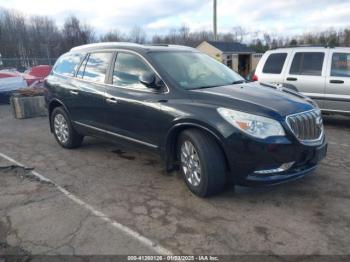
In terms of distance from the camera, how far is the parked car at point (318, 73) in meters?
7.24

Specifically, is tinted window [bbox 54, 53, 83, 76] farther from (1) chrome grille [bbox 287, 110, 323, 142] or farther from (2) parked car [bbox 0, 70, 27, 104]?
(2) parked car [bbox 0, 70, 27, 104]

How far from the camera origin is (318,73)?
7.53 m

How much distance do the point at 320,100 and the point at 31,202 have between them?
20.3 ft

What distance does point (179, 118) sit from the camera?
404 centimetres

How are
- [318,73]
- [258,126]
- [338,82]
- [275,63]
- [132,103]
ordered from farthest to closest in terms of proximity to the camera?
[275,63] → [318,73] → [338,82] → [132,103] → [258,126]

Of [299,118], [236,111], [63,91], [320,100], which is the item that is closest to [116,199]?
[236,111]

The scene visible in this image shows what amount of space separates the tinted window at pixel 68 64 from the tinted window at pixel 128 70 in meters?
1.24

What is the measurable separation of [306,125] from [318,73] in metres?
4.24

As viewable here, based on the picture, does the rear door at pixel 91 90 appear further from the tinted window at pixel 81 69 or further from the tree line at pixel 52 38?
the tree line at pixel 52 38

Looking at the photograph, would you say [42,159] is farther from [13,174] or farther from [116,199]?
[116,199]

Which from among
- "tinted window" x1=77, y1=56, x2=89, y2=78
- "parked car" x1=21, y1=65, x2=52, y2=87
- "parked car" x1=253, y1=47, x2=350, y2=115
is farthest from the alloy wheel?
"parked car" x1=21, y1=65, x2=52, y2=87

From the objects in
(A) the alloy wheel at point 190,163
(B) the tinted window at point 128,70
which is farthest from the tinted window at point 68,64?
(A) the alloy wheel at point 190,163

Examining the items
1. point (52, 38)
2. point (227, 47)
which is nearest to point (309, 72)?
point (227, 47)

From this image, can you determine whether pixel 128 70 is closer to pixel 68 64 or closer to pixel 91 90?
pixel 91 90
